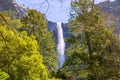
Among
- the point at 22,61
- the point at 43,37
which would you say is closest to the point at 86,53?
the point at 22,61

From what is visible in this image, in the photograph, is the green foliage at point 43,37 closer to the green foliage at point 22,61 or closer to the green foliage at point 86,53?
the green foliage at point 86,53

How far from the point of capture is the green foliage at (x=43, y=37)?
1467 inches

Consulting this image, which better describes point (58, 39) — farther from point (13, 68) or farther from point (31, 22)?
point (13, 68)

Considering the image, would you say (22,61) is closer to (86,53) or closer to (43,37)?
(86,53)

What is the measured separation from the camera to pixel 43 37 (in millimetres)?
38281

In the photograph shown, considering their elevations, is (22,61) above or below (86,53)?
above

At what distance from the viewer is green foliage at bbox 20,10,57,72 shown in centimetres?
3725

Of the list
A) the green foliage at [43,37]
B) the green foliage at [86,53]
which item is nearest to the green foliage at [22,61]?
the green foliage at [86,53]

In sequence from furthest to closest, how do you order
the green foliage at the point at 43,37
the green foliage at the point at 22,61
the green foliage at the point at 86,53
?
the green foliage at the point at 43,37, the green foliage at the point at 86,53, the green foliage at the point at 22,61

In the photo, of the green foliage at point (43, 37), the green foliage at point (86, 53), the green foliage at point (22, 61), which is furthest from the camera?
the green foliage at point (43, 37)

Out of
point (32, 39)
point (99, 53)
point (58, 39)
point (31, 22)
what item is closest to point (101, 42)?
point (99, 53)

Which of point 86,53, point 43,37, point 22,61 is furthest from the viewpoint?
point 43,37

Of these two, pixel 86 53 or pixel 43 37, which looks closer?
pixel 86 53

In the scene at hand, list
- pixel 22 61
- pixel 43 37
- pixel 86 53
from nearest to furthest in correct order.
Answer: pixel 22 61, pixel 86 53, pixel 43 37
